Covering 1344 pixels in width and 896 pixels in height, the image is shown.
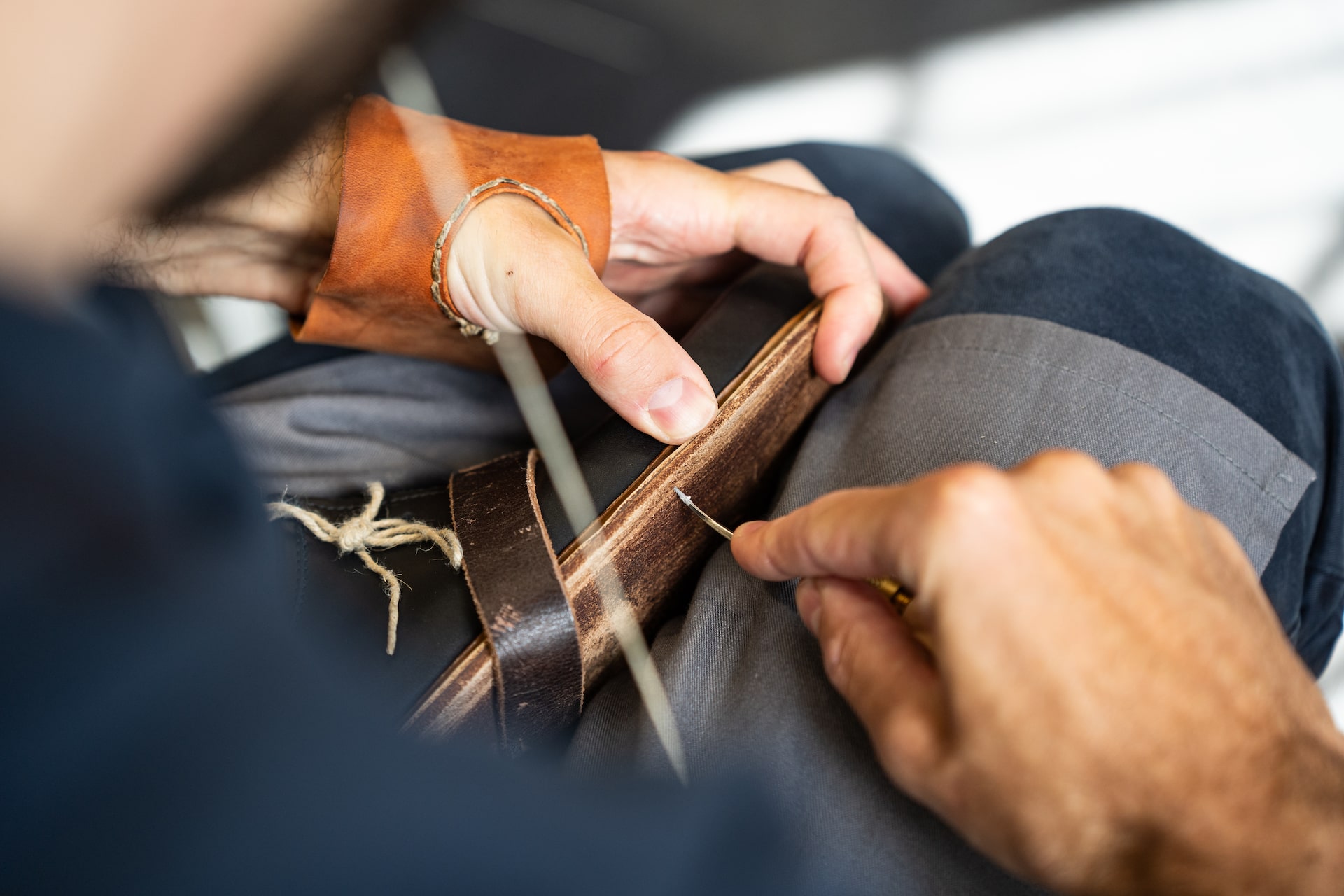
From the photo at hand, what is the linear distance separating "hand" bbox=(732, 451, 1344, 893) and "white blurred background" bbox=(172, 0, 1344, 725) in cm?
133

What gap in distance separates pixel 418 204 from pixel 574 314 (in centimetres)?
19

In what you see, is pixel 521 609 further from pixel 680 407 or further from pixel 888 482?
pixel 888 482

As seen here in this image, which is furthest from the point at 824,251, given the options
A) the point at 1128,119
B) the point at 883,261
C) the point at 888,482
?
the point at 1128,119

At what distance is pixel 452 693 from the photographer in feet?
1.47

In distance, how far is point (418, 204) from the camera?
0.63 m

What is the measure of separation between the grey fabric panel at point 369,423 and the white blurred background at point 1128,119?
103 centimetres

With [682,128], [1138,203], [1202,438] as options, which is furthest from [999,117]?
[1202,438]

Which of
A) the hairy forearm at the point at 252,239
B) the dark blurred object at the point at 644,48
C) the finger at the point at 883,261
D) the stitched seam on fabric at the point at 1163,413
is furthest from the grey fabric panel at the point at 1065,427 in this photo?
the dark blurred object at the point at 644,48

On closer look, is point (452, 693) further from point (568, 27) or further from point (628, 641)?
point (568, 27)

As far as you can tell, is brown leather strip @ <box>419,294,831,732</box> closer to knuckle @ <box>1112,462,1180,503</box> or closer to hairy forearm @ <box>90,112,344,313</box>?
knuckle @ <box>1112,462,1180,503</box>

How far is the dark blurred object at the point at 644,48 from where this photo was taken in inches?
66.8

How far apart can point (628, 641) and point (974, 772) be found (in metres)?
0.27

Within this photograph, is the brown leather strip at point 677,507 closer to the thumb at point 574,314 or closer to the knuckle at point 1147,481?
the thumb at point 574,314

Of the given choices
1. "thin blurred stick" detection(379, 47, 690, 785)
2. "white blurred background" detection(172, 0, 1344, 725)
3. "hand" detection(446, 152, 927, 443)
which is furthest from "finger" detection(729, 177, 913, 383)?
"white blurred background" detection(172, 0, 1344, 725)
